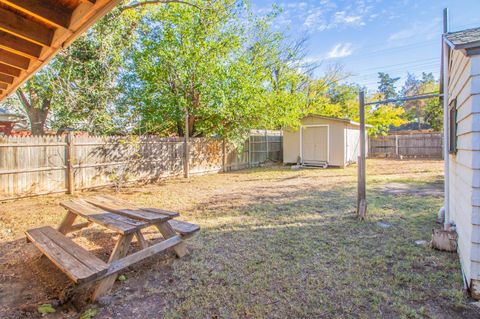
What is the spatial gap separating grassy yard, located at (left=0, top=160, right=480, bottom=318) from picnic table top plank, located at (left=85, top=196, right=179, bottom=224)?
554 mm

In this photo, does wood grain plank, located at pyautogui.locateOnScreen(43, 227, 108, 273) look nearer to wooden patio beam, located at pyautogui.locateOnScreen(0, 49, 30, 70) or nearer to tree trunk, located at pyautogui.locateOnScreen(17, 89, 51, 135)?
wooden patio beam, located at pyautogui.locateOnScreen(0, 49, 30, 70)

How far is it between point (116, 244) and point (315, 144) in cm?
1134

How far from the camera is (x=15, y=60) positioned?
117 inches

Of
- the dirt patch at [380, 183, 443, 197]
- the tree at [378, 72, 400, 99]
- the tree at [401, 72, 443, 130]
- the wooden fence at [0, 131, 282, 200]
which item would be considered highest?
the tree at [378, 72, 400, 99]

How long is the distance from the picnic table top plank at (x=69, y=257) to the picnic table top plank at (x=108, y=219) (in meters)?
0.29

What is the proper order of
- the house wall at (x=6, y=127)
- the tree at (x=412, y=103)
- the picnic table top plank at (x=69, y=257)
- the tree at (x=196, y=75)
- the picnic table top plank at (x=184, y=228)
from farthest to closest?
the tree at (x=412, y=103)
the house wall at (x=6, y=127)
the tree at (x=196, y=75)
the picnic table top plank at (x=184, y=228)
the picnic table top plank at (x=69, y=257)

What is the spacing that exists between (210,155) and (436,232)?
8.55 metres

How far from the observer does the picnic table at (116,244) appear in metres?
2.03

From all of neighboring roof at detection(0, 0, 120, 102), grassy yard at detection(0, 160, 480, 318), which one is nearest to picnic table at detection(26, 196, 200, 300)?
grassy yard at detection(0, 160, 480, 318)

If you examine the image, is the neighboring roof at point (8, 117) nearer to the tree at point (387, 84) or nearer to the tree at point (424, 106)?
the tree at point (424, 106)

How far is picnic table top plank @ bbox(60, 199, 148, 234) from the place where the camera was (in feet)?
7.89

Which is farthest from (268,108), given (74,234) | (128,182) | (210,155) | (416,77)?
(416,77)

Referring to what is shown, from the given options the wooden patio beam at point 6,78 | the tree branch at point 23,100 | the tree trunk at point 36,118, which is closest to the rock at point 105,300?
the wooden patio beam at point 6,78

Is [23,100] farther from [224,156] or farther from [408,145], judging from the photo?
[408,145]
